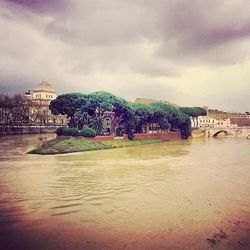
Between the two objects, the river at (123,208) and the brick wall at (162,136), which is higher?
the brick wall at (162,136)

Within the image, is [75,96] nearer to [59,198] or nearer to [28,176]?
[28,176]

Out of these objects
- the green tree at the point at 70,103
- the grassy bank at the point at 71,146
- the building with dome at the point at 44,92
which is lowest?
the grassy bank at the point at 71,146

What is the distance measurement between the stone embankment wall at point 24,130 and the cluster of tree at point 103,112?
1905cm

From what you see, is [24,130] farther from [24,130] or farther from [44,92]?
[44,92]

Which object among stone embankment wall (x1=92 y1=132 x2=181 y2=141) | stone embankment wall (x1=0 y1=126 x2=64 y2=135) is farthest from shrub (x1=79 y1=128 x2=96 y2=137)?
stone embankment wall (x1=0 y1=126 x2=64 y2=135)

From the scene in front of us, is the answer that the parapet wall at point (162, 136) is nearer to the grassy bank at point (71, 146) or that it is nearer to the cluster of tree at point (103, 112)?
the cluster of tree at point (103, 112)

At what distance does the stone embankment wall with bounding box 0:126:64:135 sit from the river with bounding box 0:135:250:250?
44.0 m

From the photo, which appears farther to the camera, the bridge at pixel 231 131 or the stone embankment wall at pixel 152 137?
the bridge at pixel 231 131

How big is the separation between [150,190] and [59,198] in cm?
562

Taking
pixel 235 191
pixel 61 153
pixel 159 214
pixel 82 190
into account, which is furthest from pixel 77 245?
pixel 61 153

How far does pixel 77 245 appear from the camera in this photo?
12188mm

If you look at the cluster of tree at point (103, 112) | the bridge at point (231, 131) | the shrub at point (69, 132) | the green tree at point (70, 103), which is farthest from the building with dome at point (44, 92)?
the shrub at point (69, 132)

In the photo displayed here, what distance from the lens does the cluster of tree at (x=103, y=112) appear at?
56312 millimetres

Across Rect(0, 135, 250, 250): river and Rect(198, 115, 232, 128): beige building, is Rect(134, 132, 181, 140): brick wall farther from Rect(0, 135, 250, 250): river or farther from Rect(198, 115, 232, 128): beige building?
Rect(198, 115, 232, 128): beige building
